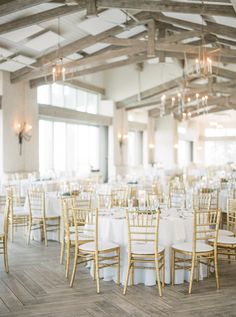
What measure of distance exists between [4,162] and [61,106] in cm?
410

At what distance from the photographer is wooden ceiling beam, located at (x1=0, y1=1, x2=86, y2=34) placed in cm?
814

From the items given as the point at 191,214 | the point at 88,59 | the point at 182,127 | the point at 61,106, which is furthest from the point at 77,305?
the point at 182,127

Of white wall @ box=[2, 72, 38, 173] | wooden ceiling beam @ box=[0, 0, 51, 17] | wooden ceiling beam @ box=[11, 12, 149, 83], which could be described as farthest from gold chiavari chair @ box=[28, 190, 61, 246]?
white wall @ box=[2, 72, 38, 173]

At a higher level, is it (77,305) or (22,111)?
(22,111)

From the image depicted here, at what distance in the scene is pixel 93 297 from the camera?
4238mm

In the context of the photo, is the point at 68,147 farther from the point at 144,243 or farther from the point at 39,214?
the point at 144,243

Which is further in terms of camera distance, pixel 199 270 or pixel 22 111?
pixel 22 111

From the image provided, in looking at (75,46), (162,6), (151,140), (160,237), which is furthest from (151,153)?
(160,237)

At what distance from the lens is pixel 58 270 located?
5.21 m

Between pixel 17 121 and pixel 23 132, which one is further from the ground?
pixel 17 121

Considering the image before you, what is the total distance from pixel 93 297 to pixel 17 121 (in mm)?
9766

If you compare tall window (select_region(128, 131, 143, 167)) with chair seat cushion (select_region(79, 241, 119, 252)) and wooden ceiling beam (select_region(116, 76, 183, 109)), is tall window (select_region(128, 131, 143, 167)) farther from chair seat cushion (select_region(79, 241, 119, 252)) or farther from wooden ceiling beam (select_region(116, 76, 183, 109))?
chair seat cushion (select_region(79, 241, 119, 252))

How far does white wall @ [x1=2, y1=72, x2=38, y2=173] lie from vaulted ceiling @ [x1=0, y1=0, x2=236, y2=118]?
0.44 meters

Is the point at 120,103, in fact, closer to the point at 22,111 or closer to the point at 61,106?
the point at 61,106
